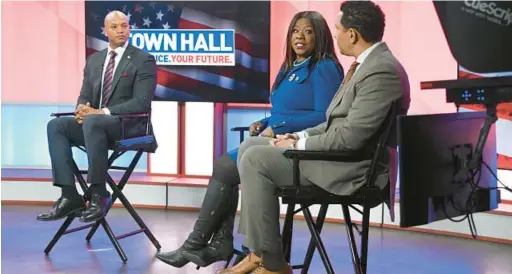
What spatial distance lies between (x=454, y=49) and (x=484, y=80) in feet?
9.50

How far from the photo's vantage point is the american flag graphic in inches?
242

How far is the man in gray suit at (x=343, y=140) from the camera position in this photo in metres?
3.19

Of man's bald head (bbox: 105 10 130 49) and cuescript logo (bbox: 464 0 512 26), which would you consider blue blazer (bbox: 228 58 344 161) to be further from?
cuescript logo (bbox: 464 0 512 26)

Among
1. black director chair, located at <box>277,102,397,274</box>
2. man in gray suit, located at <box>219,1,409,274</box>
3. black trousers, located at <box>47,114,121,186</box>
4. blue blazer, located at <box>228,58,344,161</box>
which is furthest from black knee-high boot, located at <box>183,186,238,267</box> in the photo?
black trousers, located at <box>47,114,121,186</box>

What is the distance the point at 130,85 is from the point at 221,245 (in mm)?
1369

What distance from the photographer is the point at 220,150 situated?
665cm

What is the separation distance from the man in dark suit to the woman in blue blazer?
2.63ft

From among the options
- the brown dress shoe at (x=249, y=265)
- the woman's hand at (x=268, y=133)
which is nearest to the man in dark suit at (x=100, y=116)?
the woman's hand at (x=268, y=133)

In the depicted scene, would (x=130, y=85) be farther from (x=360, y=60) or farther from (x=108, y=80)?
(x=360, y=60)

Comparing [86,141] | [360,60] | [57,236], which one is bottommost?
[57,236]

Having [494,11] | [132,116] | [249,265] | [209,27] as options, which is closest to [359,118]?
[249,265]

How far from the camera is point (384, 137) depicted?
10.5ft

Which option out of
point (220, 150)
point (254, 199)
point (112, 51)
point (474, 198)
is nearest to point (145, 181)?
point (220, 150)

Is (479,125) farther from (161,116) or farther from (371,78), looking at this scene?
(161,116)
